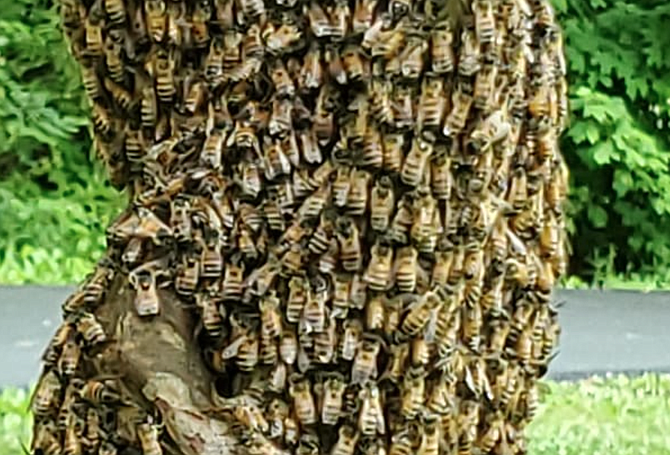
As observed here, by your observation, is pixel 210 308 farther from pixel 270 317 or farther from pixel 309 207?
pixel 309 207

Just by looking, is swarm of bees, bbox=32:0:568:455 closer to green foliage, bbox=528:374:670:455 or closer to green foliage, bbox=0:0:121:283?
green foliage, bbox=528:374:670:455

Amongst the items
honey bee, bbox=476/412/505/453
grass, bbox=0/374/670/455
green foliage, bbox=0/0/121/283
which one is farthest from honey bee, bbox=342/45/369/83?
green foliage, bbox=0/0/121/283

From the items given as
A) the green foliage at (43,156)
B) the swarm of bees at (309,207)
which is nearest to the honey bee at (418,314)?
the swarm of bees at (309,207)

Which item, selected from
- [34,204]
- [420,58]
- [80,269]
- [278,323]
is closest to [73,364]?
[278,323]

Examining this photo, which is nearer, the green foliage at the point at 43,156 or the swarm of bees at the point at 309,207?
the swarm of bees at the point at 309,207

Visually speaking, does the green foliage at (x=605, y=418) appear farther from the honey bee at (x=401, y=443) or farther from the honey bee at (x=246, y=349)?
the honey bee at (x=246, y=349)

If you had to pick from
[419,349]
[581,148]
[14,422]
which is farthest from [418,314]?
[581,148]

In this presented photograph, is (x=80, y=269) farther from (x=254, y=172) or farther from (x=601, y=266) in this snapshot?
(x=254, y=172)
